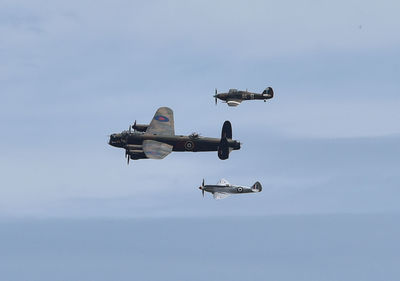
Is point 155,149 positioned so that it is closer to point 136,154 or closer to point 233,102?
point 136,154

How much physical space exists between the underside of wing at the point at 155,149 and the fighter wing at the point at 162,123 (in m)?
3.66

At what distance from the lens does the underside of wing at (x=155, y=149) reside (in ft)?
454

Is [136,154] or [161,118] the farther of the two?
[161,118]

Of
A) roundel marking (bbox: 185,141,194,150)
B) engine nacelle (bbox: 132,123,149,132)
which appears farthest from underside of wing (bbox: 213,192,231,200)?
engine nacelle (bbox: 132,123,149,132)

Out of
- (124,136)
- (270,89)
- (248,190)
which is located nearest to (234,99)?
(270,89)

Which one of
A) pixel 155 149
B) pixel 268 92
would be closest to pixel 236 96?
pixel 268 92

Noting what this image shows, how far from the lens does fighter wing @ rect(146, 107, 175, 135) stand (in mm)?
146875

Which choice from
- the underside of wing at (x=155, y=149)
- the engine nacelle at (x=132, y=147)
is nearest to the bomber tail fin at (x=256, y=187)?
the underside of wing at (x=155, y=149)

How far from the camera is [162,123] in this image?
14950cm

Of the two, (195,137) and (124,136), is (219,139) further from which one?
(124,136)

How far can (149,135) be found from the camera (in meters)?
144

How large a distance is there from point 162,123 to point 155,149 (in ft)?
33.3

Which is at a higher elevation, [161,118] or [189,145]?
[161,118]

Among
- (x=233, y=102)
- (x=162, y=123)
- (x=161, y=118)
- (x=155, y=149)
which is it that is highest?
(x=233, y=102)
